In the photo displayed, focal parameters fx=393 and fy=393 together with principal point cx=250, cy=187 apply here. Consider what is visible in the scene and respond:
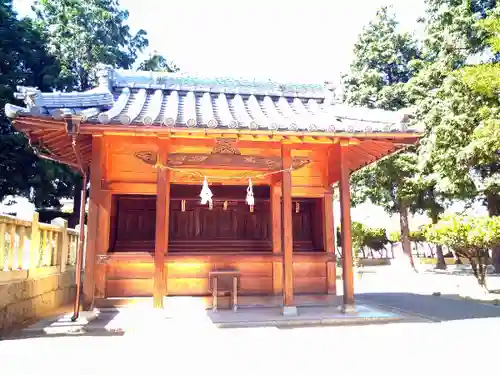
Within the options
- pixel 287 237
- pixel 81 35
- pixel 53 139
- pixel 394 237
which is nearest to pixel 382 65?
pixel 394 237

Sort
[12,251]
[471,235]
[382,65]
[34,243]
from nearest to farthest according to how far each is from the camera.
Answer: [12,251] → [34,243] → [471,235] → [382,65]

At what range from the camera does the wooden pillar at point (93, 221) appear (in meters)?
7.50

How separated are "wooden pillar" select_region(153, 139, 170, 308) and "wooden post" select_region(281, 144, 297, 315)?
240 centimetres

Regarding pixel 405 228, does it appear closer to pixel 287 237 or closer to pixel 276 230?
pixel 276 230

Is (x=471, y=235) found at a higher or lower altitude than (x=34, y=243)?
higher

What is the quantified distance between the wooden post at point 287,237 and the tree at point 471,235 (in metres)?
5.99

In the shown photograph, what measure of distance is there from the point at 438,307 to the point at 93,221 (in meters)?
8.31

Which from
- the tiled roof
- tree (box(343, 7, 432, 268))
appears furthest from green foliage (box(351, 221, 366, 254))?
the tiled roof

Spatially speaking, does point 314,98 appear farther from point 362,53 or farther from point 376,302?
point 362,53

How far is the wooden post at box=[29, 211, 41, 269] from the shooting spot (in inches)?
318

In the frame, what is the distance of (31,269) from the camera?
806 centimetres

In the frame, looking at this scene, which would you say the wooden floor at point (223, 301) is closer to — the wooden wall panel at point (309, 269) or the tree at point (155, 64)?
the wooden wall panel at point (309, 269)

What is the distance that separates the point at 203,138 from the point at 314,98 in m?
3.73

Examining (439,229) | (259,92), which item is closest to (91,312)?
(259,92)
